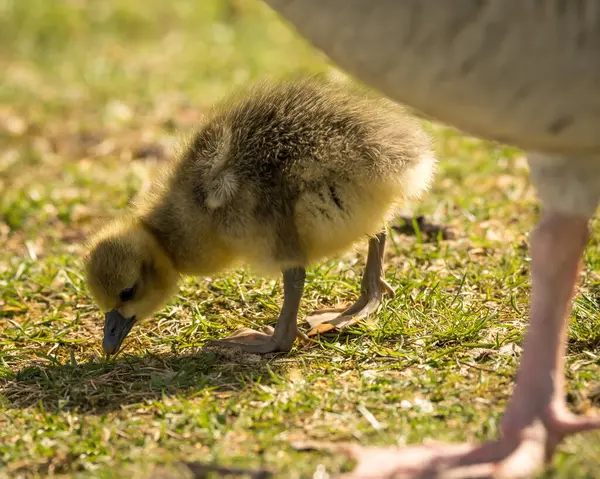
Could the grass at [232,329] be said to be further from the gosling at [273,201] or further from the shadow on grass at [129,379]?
the gosling at [273,201]

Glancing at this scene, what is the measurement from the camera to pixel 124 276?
3.93 m

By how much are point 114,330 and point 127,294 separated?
161 mm

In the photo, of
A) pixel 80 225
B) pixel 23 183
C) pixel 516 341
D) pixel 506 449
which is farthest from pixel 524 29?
pixel 23 183

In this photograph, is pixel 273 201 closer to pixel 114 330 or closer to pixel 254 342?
pixel 254 342

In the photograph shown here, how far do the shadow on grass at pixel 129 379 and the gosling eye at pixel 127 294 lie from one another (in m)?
0.25

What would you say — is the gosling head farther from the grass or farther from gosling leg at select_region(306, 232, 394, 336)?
gosling leg at select_region(306, 232, 394, 336)

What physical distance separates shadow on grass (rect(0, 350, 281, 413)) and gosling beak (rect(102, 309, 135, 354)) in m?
0.06

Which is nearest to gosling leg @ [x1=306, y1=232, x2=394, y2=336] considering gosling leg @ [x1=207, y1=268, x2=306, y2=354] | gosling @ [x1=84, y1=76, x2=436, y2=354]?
gosling @ [x1=84, y1=76, x2=436, y2=354]

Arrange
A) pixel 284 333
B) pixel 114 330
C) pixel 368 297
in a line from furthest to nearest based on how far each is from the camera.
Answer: pixel 368 297, pixel 114 330, pixel 284 333

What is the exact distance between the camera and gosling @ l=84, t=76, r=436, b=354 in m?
3.72

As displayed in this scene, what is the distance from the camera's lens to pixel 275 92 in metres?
4.04

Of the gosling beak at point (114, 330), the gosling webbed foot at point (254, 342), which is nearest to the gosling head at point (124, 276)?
the gosling beak at point (114, 330)

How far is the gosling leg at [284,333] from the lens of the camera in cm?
379

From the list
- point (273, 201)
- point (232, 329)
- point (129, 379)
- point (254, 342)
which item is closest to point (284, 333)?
point (254, 342)
